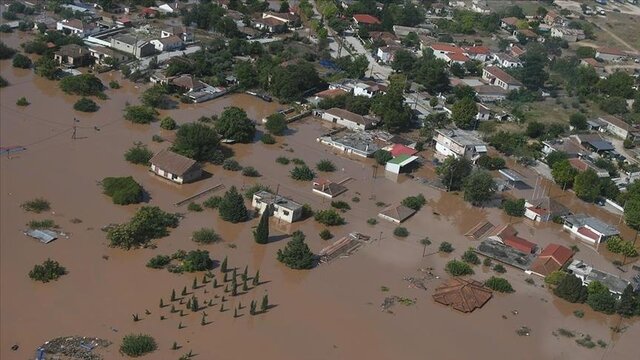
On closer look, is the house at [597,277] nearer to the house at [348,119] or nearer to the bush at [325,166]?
the bush at [325,166]

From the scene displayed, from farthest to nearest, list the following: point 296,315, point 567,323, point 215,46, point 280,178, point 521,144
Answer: point 215,46
point 521,144
point 280,178
point 567,323
point 296,315

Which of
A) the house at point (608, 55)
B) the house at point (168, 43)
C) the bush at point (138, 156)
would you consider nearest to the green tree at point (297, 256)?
the bush at point (138, 156)

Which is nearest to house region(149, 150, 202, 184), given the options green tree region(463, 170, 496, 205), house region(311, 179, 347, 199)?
house region(311, 179, 347, 199)

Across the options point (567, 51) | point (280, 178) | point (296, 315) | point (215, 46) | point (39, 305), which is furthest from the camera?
point (567, 51)

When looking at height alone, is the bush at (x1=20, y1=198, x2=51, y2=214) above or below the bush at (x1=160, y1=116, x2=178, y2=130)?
above

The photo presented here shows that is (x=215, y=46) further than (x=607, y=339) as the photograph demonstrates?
Yes

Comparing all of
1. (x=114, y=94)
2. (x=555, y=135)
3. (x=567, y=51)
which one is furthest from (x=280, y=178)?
(x=567, y=51)

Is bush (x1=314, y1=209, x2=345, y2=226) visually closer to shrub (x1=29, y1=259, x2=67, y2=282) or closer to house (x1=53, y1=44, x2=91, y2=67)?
shrub (x1=29, y1=259, x2=67, y2=282)

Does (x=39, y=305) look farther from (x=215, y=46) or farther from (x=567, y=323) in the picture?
(x=215, y=46)
